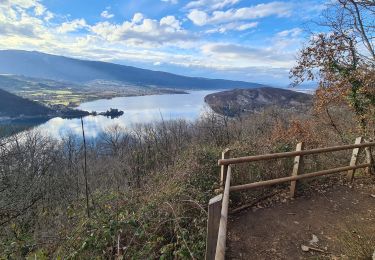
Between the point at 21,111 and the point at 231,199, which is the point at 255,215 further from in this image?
the point at 21,111

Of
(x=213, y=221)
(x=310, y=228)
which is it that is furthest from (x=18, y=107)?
(x=213, y=221)

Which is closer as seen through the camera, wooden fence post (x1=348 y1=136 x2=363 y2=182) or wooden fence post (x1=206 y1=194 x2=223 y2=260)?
wooden fence post (x1=206 y1=194 x2=223 y2=260)

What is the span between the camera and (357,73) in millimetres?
7770

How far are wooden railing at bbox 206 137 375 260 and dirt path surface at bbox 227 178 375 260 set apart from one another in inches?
23.8

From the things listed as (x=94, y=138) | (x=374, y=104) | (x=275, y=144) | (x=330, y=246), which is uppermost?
(x=374, y=104)

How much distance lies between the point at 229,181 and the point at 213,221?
5.10 ft

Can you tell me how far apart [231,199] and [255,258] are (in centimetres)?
183

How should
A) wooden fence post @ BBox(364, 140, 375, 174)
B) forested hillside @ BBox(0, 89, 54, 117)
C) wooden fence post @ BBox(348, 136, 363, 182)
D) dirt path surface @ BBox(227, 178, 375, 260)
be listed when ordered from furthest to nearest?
forested hillside @ BBox(0, 89, 54, 117), wooden fence post @ BBox(364, 140, 375, 174), wooden fence post @ BBox(348, 136, 363, 182), dirt path surface @ BBox(227, 178, 375, 260)

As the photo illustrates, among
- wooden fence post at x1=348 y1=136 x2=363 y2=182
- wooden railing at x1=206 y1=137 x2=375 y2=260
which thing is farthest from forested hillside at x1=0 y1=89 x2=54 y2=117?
wooden fence post at x1=348 y1=136 x2=363 y2=182

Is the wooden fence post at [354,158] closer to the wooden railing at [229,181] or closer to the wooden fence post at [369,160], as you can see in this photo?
the wooden railing at [229,181]

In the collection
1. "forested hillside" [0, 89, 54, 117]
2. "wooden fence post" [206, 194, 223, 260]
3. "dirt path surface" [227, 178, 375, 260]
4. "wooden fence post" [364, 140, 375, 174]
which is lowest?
"forested hillside" [0, 89, 54, 117]

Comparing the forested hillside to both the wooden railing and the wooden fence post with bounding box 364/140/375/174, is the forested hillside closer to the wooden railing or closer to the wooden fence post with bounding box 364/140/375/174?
the wooden railing

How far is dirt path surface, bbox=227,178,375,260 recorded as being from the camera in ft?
14.0

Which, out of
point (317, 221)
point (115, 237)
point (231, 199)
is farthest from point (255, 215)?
point (115, 237)
